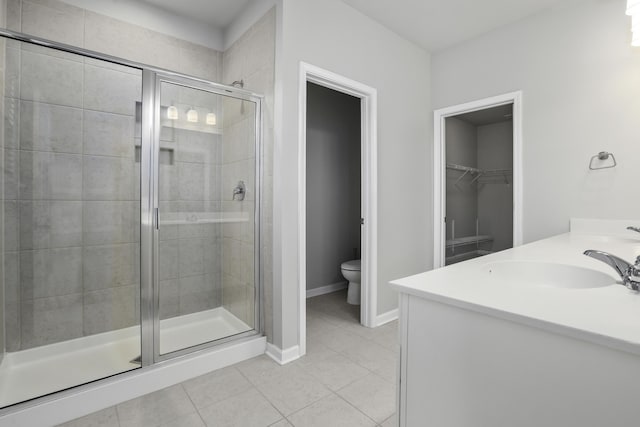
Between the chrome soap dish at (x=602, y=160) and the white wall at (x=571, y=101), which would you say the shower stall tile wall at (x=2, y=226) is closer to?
the white wall at (x=571, y=101)

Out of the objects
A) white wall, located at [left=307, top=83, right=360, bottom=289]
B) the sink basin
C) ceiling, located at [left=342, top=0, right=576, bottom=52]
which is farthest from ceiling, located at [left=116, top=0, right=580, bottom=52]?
the sink basin

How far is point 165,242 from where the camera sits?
1984 mm

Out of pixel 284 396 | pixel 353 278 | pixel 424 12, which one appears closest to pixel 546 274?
pixel 284 396

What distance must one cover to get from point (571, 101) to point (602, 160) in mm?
522

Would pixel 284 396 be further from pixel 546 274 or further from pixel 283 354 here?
pixel 546 274

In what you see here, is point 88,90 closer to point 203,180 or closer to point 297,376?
point 203,180

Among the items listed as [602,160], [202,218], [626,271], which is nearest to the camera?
[626,271]

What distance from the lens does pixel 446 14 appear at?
2.62 m

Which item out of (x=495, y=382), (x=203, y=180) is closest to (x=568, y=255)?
(x=495, y=382)

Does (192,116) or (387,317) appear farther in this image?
(387,317)

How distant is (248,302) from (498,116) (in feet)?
13.9

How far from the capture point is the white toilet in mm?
3152

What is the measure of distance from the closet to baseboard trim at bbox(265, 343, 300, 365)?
292cm

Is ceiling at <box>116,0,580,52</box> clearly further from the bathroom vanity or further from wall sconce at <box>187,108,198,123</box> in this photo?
the bathroom vanity
